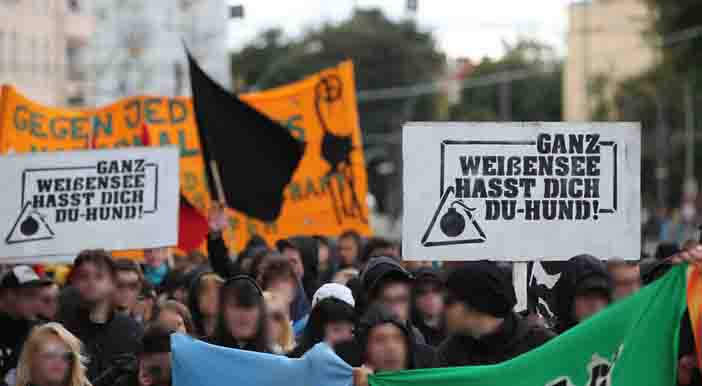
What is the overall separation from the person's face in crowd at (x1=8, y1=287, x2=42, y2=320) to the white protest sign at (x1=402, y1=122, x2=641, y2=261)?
2.40m

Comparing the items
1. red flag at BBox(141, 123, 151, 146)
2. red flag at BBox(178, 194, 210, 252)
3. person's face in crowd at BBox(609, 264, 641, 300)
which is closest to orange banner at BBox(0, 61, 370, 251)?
red flag at BBox(141, 123, 151, 146)

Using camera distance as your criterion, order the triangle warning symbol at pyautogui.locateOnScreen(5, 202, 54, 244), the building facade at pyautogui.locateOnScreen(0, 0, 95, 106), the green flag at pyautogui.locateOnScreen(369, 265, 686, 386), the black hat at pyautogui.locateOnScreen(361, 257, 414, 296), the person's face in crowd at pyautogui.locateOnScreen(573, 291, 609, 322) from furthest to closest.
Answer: the building facade at pyautogui.locateOnScreen(0, 0, 95, 106) → the triangle warning symbol at pyautogui.locateOnScreen(5, 202, 54, 244) → the black hat at pyautogui.locateOnScreen(361, 257, 414, 296) → the person's face in crowd at pyautogui.locateOnScreen(573, 291, 609, 322) → the green flag at pyautogui.locateOnScreen(369, 265, 686, 386)

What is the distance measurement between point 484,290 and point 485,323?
13 centimetres

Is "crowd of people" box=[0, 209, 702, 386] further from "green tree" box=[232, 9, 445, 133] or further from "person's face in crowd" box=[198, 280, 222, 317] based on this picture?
"green tree" box=[232, 9, 445, 133]

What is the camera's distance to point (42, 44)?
4925cm

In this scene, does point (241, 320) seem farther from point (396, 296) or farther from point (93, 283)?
point (93, 283)

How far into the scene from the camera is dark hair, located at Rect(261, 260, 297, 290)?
8.69 meters

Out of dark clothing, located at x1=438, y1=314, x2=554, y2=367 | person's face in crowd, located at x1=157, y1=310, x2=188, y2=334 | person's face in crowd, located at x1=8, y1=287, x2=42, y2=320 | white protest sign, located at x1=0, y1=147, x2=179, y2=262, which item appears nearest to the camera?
dark clothing, located at x1=438, y1=314, x2=554, y2=367

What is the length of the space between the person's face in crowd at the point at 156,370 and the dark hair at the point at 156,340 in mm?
24

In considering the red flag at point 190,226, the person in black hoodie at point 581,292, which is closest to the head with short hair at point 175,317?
the person in black hoodie at point 581,292

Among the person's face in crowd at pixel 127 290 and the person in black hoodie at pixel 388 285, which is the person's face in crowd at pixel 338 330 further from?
the person's face in crowd at pixel 127 290

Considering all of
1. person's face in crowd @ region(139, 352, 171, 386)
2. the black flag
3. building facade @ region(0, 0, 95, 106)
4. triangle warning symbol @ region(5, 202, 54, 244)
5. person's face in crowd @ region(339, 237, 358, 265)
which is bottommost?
person's face in crowd @ region(139, 352, 171, 386)

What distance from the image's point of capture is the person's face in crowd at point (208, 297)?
807 centimetres

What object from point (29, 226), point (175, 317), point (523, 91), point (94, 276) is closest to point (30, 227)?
point (29, 226)
